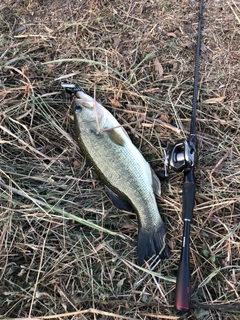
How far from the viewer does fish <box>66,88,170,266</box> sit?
268 cm

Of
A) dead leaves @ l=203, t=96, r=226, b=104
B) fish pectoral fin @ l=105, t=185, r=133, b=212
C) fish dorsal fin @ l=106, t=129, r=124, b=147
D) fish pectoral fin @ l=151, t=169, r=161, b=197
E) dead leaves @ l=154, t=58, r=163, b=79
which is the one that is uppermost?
dead leaves @ l=154, t=58, r=163, b=79

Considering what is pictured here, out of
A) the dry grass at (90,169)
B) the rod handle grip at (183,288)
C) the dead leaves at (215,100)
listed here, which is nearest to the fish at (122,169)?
the dry grass at (90,169)

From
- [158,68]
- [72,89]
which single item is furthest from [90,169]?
[158,68]

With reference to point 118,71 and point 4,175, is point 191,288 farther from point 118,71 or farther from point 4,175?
point 118,71

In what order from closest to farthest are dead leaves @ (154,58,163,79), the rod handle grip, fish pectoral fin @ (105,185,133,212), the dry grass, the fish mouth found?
the rod handle grip, the dry grass, fish pectoral fin @ (105,185,133,212), the fish mouth, dead leaves @ (154,58,163,79)

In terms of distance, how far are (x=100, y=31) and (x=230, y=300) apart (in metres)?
2.66

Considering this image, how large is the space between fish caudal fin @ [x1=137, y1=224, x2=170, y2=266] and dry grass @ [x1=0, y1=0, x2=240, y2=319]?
8 cm

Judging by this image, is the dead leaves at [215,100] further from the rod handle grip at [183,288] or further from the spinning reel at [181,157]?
the rod handle grip at [183,288]

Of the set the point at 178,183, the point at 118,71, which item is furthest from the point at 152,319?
the point at 118,71

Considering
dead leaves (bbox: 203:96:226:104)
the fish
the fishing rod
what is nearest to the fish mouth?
the fish

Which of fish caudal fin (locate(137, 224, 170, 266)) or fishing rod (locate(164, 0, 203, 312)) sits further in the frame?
fish caudal fin (locate(137, 224, 170, 266))

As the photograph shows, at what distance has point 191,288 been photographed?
8.52 feet

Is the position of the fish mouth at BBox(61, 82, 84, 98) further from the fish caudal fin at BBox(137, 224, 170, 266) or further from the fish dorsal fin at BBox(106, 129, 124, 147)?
the fish caudal fin at BBox(137, 224, 170, 266)

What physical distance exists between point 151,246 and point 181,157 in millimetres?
708
